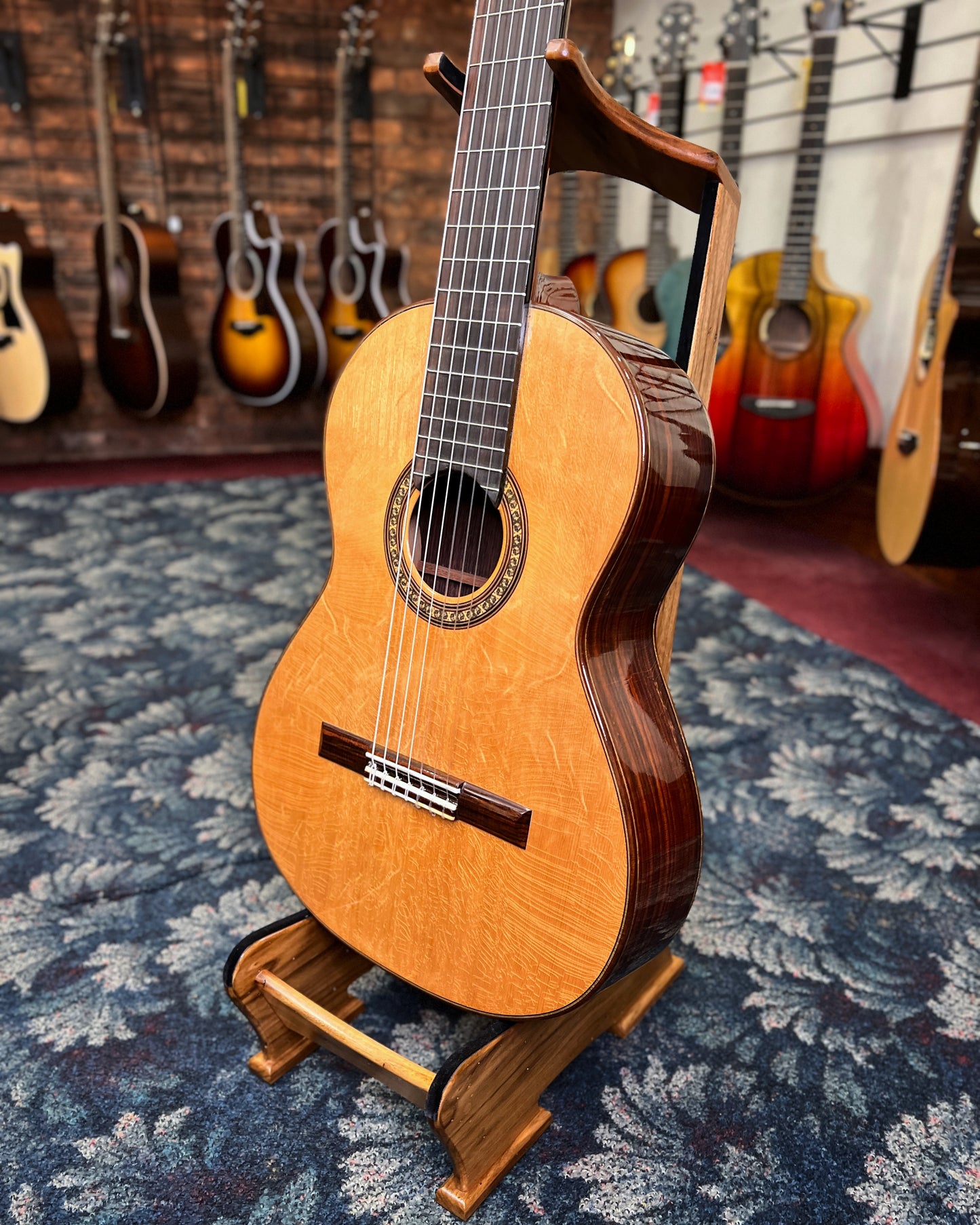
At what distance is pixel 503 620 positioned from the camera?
921mm

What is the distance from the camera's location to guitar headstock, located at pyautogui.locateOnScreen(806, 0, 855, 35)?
8.87 feet

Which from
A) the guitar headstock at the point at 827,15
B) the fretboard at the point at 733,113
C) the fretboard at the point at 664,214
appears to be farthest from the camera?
the fretboard at the point at 664,214

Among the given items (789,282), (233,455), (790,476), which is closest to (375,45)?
(233,455)

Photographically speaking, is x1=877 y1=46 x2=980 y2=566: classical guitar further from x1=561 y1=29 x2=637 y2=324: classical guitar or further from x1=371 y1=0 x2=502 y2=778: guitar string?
x1=371 y1=0 x2=502 y2=778: guitar string

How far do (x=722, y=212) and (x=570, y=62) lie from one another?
225 mm

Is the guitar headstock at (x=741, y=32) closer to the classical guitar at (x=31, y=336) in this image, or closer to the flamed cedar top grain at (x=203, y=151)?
the flamed cedar top grain at (x=203, y=151)

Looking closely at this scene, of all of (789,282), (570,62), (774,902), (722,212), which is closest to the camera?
(570,62)

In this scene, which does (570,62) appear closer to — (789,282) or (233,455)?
(789,282)

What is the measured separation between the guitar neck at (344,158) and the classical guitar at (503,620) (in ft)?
11.4

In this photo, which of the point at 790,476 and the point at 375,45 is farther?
the point at 375,45

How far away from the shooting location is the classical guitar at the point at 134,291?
3826mm

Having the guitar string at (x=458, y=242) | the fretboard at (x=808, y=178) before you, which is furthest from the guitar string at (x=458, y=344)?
the fretboard at (x=808, y=178)

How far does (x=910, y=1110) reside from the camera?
1058 millimetres

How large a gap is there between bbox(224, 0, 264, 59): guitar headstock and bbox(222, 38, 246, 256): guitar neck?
1.7 inches
